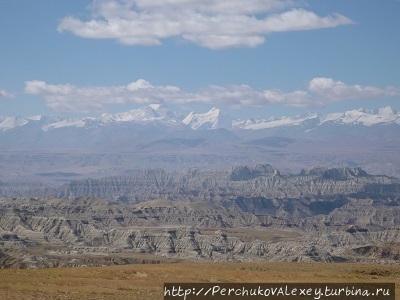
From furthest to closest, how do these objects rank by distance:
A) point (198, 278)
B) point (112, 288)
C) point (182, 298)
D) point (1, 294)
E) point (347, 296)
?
point (198, 278), point (112, 288), point (347, 296), point (1, 294), point (182, 298)

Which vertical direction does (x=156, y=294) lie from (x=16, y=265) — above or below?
above

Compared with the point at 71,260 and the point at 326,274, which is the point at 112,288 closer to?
the point at 326,274

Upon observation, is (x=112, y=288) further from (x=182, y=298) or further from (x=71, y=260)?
(x=71, y=260)

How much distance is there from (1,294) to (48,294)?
2978mm

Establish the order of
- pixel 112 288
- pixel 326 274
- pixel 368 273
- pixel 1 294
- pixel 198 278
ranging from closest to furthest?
pixel 1 294 < pixel 112 288 < pixel 198 278 < pixel 326 274 < pixel 368 273

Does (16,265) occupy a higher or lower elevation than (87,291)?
lower

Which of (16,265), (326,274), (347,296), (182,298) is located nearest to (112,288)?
(182,298)

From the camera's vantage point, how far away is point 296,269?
7662cm

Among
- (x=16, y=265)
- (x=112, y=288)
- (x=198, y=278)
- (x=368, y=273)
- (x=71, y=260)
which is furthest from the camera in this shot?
(x=71, y=260)

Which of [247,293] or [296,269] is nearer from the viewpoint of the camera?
[247,293]

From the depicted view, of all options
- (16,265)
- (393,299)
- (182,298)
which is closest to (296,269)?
(393,299)

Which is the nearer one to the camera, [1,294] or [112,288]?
[1,294]

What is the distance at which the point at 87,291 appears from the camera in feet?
164

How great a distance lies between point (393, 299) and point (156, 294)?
16.7 meters
